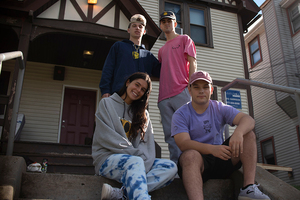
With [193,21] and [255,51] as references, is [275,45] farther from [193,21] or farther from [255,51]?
[193,21]

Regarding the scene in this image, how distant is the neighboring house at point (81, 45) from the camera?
5.94 m

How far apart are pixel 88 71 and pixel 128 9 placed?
255 cm

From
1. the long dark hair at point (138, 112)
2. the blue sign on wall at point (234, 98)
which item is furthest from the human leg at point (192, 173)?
the blue sign on wall at point (234, 98)

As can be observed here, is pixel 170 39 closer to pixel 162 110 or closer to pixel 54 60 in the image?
pixel 162 110

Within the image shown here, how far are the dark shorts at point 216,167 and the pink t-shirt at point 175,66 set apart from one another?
0.97 metres

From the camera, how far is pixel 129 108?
2723 mm

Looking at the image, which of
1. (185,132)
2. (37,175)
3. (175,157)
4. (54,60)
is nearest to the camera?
(37,175)

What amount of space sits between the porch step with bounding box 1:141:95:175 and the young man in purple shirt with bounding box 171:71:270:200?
308cm

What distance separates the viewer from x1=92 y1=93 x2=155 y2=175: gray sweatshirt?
237 cm

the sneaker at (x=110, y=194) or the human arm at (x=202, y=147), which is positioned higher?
the human arm at (x=202, y=147)

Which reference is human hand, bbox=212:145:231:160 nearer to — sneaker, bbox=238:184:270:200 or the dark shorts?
the dark shorts

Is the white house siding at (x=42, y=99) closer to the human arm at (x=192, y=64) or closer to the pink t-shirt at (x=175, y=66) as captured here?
the pink t-shirt at (x=175, y=66)

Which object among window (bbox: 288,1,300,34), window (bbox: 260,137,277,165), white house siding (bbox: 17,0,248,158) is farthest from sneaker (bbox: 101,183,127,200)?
window (bbox: 288,1,300,34)

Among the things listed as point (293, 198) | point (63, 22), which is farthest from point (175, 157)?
point (63, 22)
